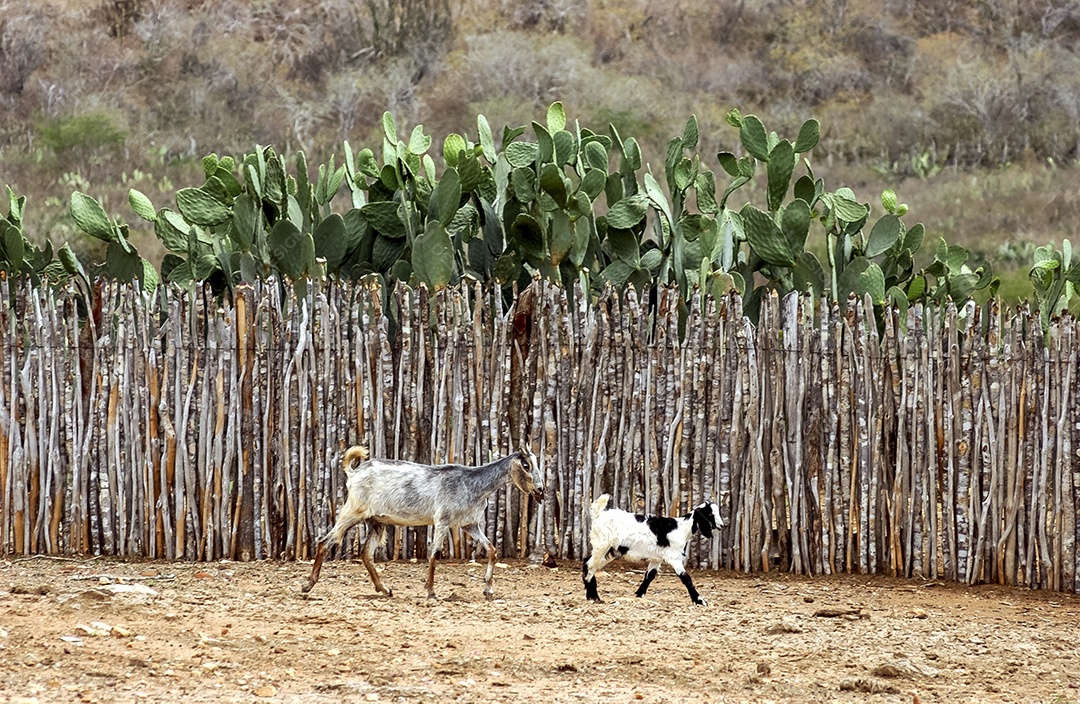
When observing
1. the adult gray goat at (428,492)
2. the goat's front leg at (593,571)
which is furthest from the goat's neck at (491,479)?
the goat's front leg at (593,571)

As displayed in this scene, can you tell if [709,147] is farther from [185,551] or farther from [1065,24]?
[185,551]

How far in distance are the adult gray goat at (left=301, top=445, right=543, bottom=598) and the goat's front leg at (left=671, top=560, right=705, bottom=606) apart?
0.69 m

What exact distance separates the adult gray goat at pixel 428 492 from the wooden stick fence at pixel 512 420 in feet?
3.46

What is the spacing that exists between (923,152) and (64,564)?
20.8m

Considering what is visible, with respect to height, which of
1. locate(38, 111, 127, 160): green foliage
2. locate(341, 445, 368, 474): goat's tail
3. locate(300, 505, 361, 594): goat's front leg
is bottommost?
locate(300, 505, 361, 594): goat's front leg

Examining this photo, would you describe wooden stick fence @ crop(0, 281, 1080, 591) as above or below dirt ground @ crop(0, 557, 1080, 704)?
above

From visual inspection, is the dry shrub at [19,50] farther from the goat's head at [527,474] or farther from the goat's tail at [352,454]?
the goat's head at [527,474]

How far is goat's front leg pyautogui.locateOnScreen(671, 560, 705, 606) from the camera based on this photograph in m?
6.06

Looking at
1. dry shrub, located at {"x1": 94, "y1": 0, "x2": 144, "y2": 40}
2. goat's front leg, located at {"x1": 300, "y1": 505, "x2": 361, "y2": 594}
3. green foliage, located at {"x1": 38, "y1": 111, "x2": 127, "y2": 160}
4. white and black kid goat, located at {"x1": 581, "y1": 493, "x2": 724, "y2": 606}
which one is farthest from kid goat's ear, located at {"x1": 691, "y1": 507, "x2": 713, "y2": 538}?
dry shrub, located at {"x1": 94, "y1": 0, "x2": 144, "y2": 40}

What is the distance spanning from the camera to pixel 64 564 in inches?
277

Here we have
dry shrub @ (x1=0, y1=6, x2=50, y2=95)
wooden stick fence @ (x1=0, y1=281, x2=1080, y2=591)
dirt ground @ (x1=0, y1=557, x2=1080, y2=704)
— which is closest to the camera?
dirt ground @ (x1=0, y1=557, x2=1080, y2=704)

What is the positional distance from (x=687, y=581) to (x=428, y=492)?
123cm

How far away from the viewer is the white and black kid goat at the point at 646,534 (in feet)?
19.9

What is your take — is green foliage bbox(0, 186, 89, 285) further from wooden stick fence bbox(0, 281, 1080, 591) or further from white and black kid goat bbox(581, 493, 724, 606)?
white and black kid goat bbox(581, 493, 724, 606)
